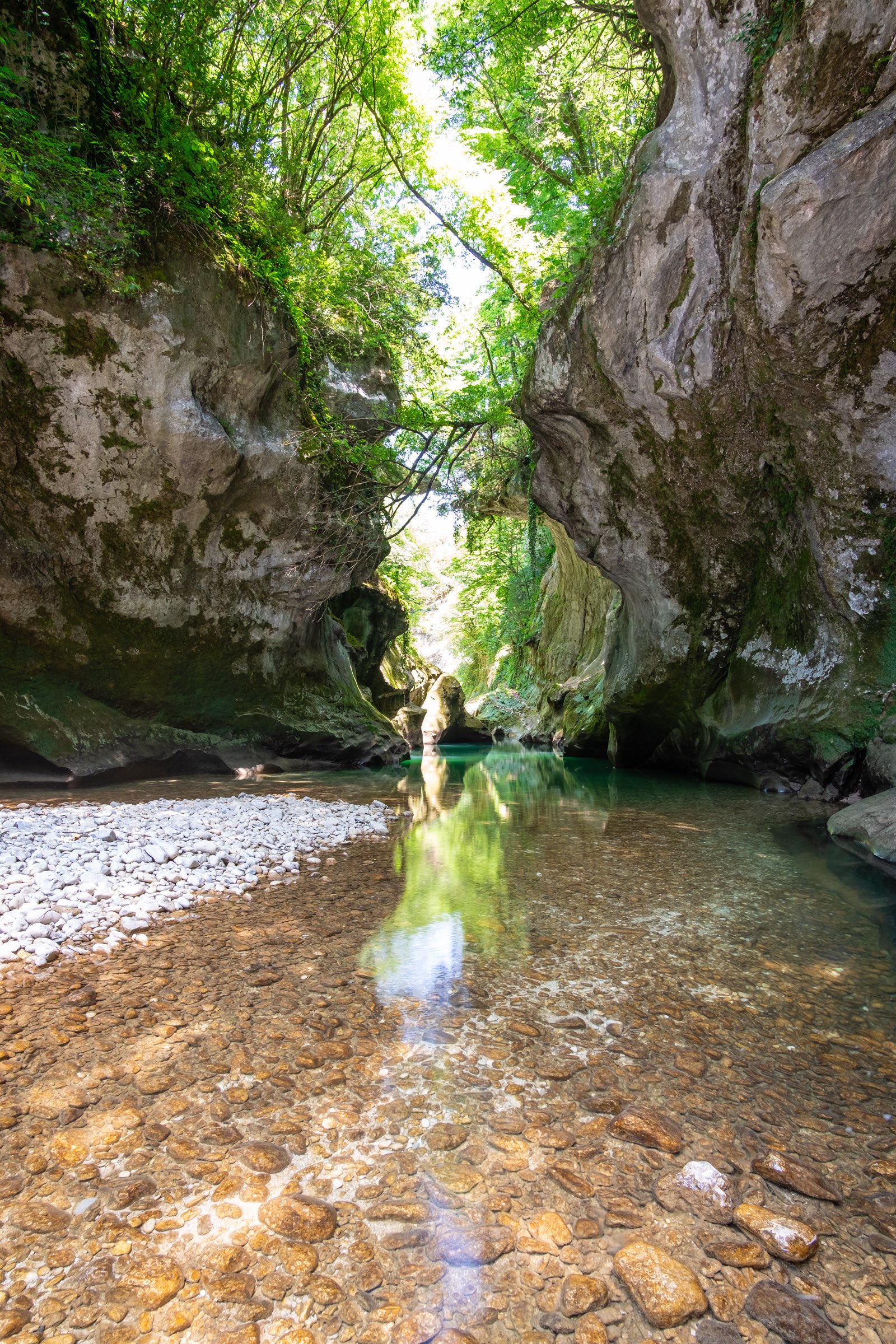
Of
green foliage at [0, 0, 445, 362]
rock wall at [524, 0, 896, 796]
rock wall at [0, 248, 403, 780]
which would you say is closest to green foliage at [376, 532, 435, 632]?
rock wall at [0, 248, 403, 780]

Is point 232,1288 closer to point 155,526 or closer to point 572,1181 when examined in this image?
point 572,1181

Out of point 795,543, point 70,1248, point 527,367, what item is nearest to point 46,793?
point 70,1248

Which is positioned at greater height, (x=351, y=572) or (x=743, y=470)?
(x=743, y=470)

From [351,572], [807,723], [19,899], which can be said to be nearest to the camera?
[19,899]

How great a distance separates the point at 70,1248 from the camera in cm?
143

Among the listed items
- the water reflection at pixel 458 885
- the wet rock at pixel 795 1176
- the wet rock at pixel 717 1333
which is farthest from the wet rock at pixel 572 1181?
the water reflection at pixel 458 885

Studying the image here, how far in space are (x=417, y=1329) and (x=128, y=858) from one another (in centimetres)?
364

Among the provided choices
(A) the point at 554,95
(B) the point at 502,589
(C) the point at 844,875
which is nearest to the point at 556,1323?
(C) the point at 844,875

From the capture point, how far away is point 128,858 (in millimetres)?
4250

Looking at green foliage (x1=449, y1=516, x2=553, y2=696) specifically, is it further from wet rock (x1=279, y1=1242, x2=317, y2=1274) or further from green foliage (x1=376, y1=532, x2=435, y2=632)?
wet rock (x1=279, y1=1242, x2=317, y2=1274)

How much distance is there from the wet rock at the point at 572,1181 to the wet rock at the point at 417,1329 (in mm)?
498

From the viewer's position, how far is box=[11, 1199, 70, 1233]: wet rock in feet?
4.86

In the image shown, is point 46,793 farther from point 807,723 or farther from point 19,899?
point 807,723

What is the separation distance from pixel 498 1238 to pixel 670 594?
10.4 m
